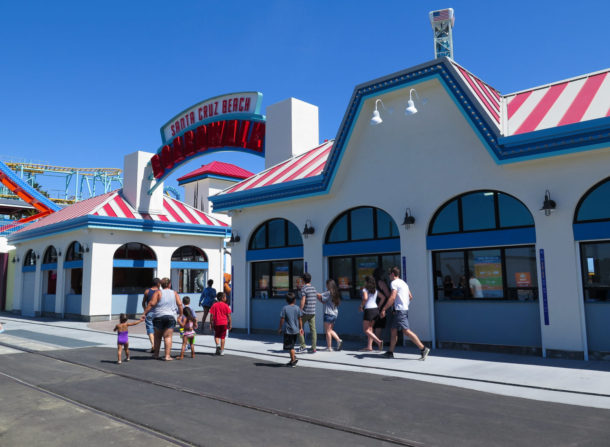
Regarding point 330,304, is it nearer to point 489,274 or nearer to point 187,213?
point 489,274

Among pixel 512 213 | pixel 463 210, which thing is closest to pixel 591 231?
pixel 512 213

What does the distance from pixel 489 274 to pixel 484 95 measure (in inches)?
162

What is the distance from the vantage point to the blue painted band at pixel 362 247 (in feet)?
40.1

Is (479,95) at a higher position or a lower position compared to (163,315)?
higher

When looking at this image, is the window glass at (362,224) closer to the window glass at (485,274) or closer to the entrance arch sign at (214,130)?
the window glass at (485,274)

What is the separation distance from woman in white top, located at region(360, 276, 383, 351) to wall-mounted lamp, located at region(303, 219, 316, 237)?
3.07 metres

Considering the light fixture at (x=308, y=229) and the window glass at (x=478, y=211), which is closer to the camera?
the window glass at (x=478, y=211)

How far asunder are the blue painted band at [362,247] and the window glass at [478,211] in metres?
1.80

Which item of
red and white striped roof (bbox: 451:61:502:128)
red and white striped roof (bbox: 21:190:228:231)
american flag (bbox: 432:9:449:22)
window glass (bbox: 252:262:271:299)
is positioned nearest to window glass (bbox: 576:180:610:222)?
red and white striped roof (bbox: 451:61:502:128)

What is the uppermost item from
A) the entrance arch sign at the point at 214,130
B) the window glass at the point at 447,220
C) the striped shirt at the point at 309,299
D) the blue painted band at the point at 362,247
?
the entrance arch sign at the point at 214,130

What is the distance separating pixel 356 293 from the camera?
13023 millimetres

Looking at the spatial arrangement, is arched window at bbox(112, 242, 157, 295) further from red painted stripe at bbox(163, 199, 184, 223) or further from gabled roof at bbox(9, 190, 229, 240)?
red painted stripe at bbox(163, 199, 184, 223)

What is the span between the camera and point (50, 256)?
23578 millimetres

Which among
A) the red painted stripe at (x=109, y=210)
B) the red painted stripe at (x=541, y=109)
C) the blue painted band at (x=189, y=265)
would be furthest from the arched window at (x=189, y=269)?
the red painted stripe at (x=541, y=109)
